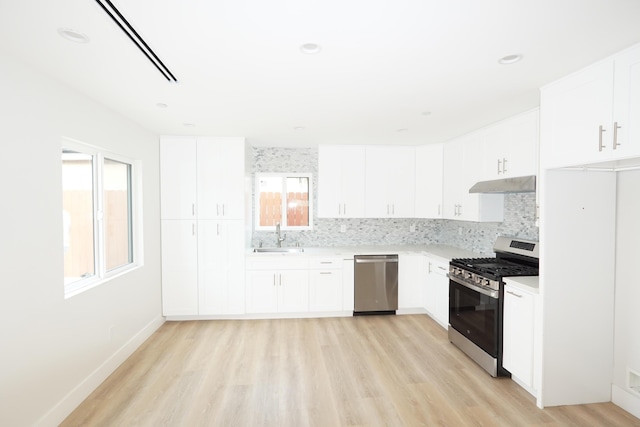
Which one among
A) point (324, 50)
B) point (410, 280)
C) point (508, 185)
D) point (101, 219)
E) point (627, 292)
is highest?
point (324, 50)

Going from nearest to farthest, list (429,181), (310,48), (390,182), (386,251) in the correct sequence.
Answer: (310,48) < (386,251) < (429,181) < (390,182)

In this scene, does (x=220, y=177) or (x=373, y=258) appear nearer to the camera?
(x=220, y=177)

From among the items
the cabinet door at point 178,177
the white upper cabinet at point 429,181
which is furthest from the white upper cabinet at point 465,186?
the cabinet door at point 178,177

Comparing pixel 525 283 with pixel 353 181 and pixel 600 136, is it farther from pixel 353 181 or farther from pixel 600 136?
pixel 353 181

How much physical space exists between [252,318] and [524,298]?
3.35 m

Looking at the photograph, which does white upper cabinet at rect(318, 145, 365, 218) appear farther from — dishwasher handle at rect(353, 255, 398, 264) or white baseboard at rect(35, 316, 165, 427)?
white baseboard at rect(35, 316, 165, 427)

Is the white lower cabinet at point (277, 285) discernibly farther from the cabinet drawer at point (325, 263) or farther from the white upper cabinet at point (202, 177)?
the white upper cabinet at point (202, 177)

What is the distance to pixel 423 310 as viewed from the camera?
4.82 meters

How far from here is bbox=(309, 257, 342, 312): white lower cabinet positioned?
15.1 ft

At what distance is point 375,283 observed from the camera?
15.4ft

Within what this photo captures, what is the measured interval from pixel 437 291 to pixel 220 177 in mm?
3320

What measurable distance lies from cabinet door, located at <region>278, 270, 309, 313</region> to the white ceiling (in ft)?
7.53

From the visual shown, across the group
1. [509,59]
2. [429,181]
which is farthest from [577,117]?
[429,181]

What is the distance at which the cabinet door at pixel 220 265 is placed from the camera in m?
4.45
